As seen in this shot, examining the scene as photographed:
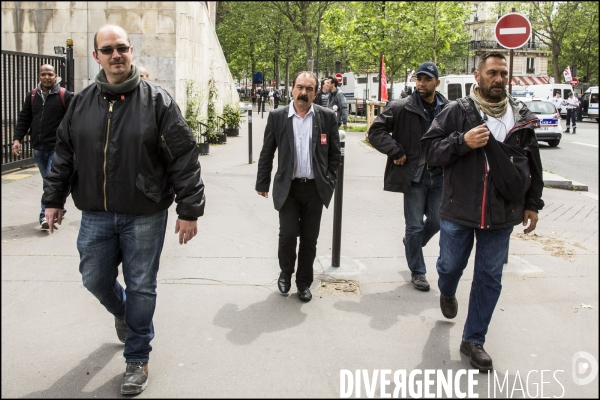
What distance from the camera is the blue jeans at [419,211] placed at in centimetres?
569

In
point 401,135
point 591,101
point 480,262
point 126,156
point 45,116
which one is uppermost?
point 591,101

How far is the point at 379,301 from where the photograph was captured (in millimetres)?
5332

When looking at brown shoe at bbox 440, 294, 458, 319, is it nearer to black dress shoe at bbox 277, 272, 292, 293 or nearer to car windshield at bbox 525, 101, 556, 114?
black dress shoe at bbox 277, 272, 292, 293

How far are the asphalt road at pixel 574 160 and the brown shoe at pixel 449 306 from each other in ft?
25.3

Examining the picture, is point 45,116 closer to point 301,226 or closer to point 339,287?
point 301,226

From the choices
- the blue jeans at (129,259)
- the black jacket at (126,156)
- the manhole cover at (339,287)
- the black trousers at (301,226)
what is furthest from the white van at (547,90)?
the blue jeans at (129,259)

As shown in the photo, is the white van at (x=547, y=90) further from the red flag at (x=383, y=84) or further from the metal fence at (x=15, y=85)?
the metal fence at (x=15, y=85)

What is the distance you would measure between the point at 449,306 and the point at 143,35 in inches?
160

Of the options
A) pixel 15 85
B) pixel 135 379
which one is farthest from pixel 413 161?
pixel 15 85

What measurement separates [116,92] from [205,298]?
2.28m

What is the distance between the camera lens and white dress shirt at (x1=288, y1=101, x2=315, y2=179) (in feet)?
17.3

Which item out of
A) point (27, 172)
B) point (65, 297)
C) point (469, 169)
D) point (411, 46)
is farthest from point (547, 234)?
point (411, 46)

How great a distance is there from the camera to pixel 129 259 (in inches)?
143

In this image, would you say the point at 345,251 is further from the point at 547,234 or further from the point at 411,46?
the point at 411,46
